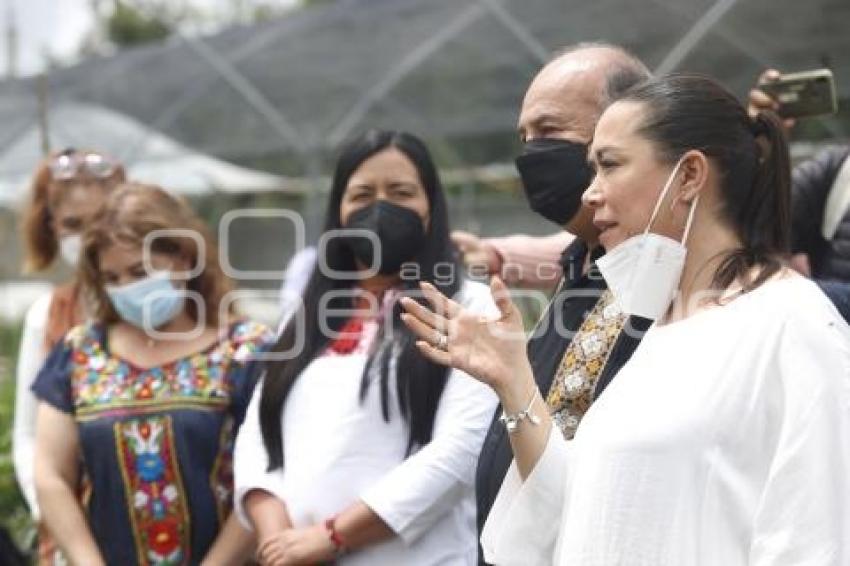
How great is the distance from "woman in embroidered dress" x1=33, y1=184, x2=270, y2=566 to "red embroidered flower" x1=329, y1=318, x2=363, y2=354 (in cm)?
33

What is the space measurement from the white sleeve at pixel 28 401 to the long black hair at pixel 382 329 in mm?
892

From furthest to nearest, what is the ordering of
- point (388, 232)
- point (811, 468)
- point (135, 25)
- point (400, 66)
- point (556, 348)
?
point (135, 25), point (400, 66), point (388, 232), point (556, 348), point (811, 468)

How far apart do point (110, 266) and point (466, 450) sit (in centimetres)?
113

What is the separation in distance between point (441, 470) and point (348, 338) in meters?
0.42

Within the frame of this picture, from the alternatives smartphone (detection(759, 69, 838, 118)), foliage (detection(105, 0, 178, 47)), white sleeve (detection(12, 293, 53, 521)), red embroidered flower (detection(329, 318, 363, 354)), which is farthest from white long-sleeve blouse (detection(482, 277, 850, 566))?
foliage (detection(105, 0, 178, 47))

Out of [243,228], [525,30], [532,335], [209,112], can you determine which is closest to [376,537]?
[532,335]

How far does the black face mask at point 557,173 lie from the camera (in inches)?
104

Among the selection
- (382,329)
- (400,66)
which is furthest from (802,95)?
(400,66)

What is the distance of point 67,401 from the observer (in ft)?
11.2

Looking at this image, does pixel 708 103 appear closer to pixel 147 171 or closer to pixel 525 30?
pixel 525 30

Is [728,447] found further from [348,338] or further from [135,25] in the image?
[135,25]

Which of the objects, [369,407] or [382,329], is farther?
[382,329]

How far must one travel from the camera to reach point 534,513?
2.28m

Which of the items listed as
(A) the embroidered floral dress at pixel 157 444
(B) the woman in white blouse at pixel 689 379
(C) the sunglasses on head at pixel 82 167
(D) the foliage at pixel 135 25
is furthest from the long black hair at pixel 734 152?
(D) the foliage at pixel 135 25
